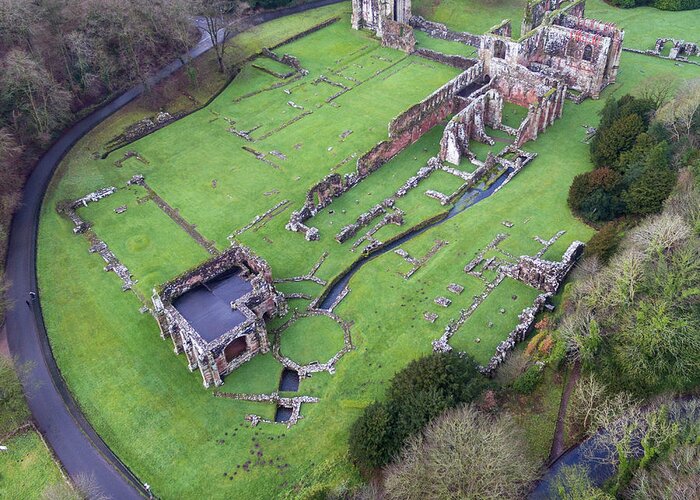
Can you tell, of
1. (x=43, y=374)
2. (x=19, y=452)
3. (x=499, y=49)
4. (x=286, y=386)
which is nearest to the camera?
(x=19, y=452)

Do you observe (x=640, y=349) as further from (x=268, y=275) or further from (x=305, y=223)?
(x=305, y=223)

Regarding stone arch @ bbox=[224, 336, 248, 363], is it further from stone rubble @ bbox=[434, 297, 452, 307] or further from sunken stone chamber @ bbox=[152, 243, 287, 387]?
stone rubble @ bbox=[434, 297, 452, 307]

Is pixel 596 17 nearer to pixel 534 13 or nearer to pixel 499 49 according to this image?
pixel 534 13

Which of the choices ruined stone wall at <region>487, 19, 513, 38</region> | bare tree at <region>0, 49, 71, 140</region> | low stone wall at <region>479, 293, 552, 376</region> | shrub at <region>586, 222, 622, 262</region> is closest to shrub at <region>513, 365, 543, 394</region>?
low stone wall at <region>479, 293, 552, 376</region>

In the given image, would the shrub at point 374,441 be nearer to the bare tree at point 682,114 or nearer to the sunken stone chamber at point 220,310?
the sunken stone chamber at point 220,310

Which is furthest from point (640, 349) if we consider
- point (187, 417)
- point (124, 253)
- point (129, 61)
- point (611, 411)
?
point (129, 61)

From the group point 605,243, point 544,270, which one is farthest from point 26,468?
point 605,243
